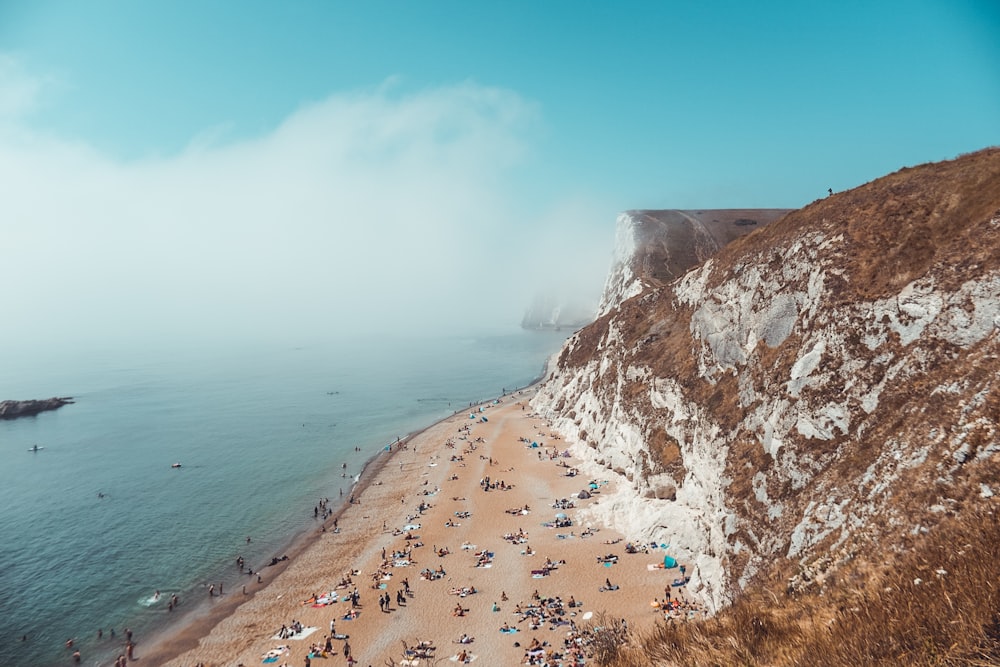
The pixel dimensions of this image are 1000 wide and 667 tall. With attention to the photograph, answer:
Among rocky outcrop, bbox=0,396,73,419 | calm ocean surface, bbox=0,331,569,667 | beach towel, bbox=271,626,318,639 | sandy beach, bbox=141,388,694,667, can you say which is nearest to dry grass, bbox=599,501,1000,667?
sandy beach, bbox=141,388,694,667

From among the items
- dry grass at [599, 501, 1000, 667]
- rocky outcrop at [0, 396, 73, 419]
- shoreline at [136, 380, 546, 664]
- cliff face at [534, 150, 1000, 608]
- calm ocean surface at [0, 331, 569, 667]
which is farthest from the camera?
rocky outcrop at [0, 396, 73, 419]

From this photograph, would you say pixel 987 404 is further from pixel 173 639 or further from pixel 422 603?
pixel 173 639

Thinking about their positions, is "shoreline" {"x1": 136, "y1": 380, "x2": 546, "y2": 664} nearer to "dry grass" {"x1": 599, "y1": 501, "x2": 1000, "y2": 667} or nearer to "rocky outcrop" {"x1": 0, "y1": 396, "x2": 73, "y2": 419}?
"dry grass" {"x1": 599, "y1": 501, "x2": 1000, "y2": 667}

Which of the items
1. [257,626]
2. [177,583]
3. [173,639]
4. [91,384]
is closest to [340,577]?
[257,626]

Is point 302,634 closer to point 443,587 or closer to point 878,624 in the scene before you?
point 443,587

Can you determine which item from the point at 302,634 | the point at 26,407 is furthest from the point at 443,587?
the point at 26,407

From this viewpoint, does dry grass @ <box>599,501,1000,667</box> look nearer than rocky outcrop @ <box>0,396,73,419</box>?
Yes

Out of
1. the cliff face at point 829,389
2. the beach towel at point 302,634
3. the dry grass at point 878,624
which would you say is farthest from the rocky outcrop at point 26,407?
the dry grass at point 878,624
